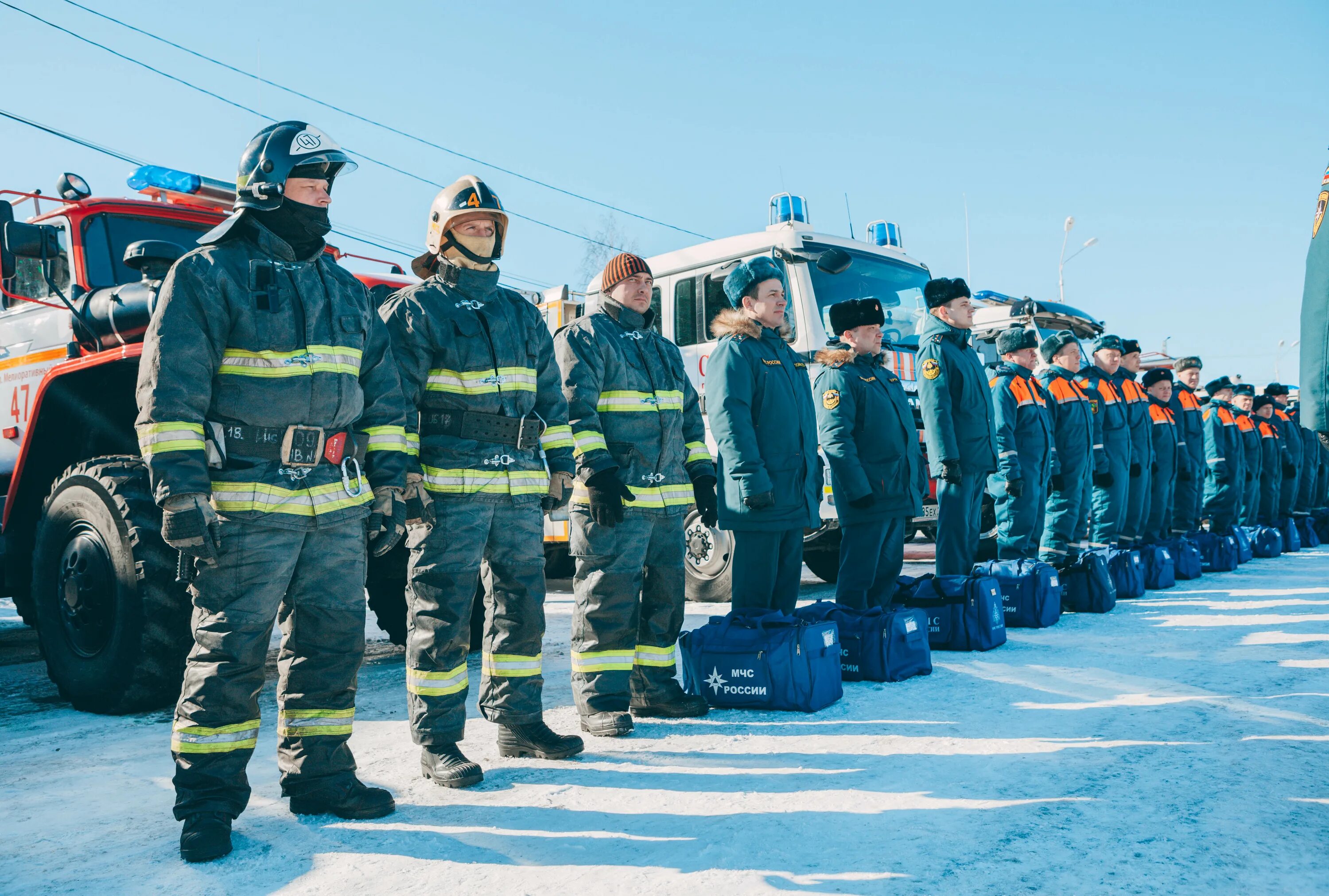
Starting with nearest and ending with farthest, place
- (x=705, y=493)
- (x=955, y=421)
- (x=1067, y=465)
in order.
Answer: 1. (x=705, y=493)
2. (x=955, y=421)
3. (x=1067, y=465)

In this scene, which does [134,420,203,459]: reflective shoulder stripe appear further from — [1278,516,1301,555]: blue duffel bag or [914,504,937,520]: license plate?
[1278,516,1301,555]: blue duffel bag

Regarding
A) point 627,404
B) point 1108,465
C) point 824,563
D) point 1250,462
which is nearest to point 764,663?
point 627,404

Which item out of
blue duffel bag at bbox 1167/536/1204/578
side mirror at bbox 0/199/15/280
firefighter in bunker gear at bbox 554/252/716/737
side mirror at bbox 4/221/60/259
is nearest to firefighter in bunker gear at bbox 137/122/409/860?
firefighter in bunker gear at bbox 554/252/716/737

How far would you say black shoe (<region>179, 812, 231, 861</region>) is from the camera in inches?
114

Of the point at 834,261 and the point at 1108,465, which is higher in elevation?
the point at 834,261

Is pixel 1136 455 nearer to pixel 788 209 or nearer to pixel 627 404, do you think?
pixel 788 209

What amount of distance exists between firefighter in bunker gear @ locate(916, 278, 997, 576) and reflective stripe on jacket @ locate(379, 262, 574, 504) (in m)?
3.33

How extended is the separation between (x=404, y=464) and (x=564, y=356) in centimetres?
118

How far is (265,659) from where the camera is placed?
3.20m

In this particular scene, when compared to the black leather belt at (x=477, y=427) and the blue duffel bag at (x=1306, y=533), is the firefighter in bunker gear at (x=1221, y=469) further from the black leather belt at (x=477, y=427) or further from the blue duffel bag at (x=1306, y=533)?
the black leather belt at (x=477, y=427)

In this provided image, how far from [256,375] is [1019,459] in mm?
5725

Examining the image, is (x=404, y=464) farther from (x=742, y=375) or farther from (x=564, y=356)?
(x=742, y=375)

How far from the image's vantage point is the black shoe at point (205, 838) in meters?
2.90

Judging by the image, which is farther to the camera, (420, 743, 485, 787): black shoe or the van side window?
the van side window
